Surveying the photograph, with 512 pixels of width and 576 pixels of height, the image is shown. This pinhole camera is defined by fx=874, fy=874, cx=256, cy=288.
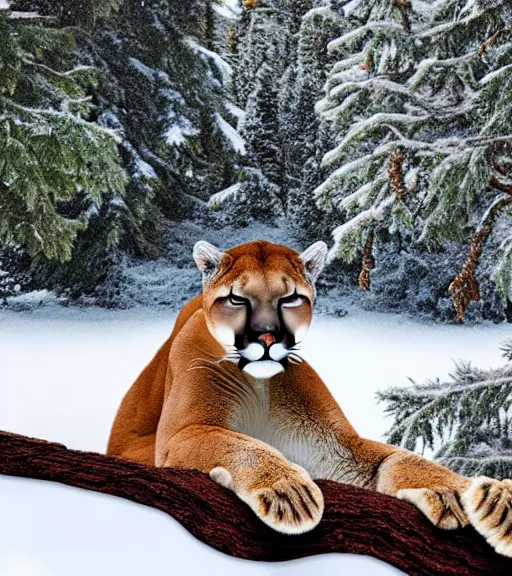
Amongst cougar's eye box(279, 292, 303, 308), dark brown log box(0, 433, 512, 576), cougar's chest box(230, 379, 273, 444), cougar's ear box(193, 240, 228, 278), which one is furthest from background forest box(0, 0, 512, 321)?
dark brown log box(0, 433, 512, 576)

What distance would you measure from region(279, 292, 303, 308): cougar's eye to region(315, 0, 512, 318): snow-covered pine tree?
0.58m

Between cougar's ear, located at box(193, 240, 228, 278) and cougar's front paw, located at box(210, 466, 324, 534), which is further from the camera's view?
cougar's ear, located at box(193, 240, 228, 278)

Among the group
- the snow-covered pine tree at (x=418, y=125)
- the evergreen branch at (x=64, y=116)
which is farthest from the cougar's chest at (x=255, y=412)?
the evergreen branch at (x=64, y=116)

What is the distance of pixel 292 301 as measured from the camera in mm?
2898

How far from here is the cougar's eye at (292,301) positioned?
2879 millimetres

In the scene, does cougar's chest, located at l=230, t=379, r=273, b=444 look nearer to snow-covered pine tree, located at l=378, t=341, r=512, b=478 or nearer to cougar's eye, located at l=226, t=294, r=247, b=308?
cougar's eye, located at l=226, t=294, r=247, b=308

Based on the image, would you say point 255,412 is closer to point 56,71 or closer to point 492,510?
point 492,510

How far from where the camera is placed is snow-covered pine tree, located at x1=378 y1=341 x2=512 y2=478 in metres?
3.38

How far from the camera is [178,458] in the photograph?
257 cm

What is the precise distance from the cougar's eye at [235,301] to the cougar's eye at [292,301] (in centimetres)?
13

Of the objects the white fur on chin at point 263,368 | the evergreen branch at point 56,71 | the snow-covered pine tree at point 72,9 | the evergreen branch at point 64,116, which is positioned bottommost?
the white fur on chin at point 263,368

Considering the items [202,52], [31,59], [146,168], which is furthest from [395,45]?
[31,59]

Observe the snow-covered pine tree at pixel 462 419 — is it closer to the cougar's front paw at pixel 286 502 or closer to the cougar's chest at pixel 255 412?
the cougar's chest at pixel 255 412

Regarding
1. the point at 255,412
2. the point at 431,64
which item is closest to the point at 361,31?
the point at 431,64
